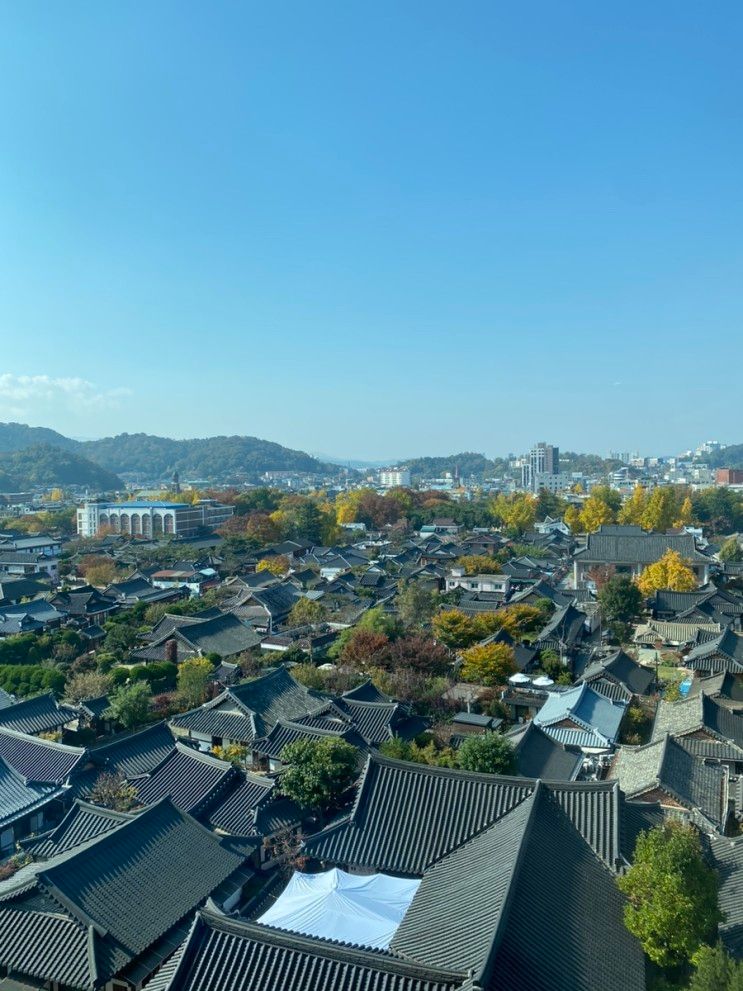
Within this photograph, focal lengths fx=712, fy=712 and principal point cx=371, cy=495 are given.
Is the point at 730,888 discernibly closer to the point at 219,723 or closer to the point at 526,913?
the point at 526,913

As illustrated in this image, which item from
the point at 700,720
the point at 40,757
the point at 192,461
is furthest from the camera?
the point at 192,461

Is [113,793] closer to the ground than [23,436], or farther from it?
closer to the ground

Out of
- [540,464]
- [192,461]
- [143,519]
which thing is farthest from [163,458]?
[143,519]

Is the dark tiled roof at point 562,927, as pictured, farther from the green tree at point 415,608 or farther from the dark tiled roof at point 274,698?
the green tree at point 415,608

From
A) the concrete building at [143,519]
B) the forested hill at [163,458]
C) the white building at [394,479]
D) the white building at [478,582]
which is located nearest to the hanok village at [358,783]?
the white building at [478,582]

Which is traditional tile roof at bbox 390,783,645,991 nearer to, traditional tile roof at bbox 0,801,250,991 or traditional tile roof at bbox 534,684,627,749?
traditional tile roof at bbox 0,801,250,991

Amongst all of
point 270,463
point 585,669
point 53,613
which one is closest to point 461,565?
point 585,669
